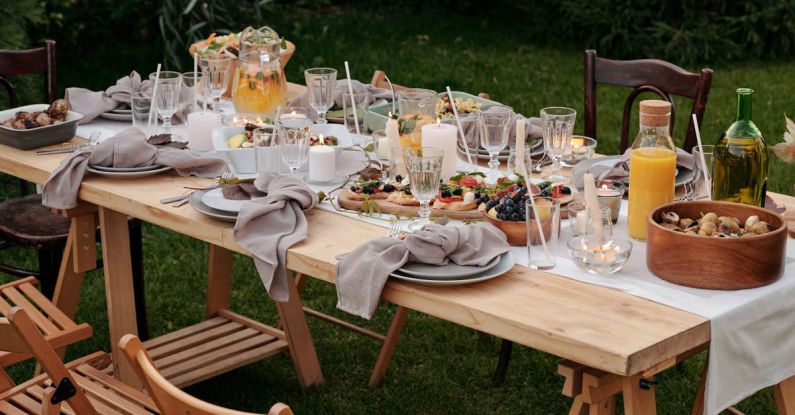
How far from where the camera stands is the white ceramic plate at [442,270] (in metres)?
2.30

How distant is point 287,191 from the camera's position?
8.93 ft

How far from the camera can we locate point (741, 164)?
8.56 ft

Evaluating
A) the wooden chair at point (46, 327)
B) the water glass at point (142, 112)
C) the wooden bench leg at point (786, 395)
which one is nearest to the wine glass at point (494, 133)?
the wooden bench leg at point (786, 395)

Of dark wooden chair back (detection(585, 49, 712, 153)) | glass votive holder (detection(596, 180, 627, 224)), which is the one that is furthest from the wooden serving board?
dark wooden chair back (detection(585, 49, 712, 153))

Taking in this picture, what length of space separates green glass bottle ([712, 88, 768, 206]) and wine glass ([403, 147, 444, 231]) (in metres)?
0.66

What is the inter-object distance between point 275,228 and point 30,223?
153 centimetres

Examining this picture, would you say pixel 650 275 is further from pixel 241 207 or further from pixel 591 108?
pixel 591 108

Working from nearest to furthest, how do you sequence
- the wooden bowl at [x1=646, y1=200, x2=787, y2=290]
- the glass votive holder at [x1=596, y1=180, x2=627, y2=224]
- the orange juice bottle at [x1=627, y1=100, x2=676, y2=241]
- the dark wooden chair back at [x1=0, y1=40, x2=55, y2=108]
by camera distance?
the wooden bowl at [x1=646, y1=200, x2=787, y2=290] < the orange juice bottle at [x1=627, y1=100, x2=676, y2=241] < the glass votive holder at [x1=596, y1=180, x2=627, y2=224] < the dark wooden chair back at [x1=0, y1=40, x2=55, y2=108]

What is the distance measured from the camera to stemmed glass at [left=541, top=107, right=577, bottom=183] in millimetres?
2967

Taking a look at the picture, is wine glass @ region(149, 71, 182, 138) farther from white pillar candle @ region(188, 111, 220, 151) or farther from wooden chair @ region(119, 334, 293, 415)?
wooden chair @ region(119, 334, 293, 415)

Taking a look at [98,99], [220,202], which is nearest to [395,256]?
[220,202]

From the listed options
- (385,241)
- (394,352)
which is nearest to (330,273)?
(385,241)

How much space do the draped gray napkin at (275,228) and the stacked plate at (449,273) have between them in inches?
13.4

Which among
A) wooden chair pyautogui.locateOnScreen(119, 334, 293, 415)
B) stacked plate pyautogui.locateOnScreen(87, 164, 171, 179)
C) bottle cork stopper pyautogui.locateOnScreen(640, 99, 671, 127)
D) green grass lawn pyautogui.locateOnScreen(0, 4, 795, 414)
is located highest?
bottle cork stopper pyautogui.locateOnScreen(640, 99, 671, 127)
